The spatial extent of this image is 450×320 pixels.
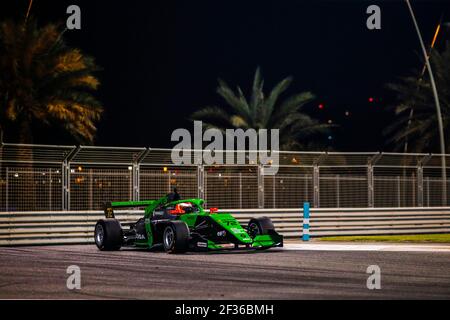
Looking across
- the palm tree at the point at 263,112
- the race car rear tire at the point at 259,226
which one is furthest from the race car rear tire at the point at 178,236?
the palm tree at the point at 263,112

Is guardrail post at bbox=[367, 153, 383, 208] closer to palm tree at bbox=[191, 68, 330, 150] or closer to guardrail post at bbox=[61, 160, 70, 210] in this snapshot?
guardrail post at bbox=[61, 160, 70, 210]

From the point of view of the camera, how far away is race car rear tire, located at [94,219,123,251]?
19.2m

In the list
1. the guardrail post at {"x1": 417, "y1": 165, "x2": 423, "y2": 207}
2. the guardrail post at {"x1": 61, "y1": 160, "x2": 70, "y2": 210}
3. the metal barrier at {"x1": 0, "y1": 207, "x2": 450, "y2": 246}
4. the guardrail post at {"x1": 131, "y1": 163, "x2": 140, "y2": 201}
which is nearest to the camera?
the metal barrier at {"x1": 0, "y1": 207, "x2": 450, "y2": 246}

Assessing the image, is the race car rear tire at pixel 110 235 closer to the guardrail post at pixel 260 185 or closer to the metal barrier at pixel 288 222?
the metal barrier at pixel 288 222

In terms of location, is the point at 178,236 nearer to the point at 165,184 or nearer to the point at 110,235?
the point at 110,235

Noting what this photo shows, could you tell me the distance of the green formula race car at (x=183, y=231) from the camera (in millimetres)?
18000

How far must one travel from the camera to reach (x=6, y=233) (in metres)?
21.4

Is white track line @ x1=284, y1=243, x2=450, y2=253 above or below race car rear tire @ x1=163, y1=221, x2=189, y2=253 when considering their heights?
below

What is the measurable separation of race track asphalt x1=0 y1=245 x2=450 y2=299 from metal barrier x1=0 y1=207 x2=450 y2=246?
1.80 meters

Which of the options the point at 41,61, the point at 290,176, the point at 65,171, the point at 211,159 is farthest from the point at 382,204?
the point at 41,61

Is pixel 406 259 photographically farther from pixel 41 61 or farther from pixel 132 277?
pixel 41 61

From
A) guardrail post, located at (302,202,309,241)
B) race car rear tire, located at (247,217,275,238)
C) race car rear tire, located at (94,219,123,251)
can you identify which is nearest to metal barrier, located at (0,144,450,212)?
guardrail post, located at (302,202,309,241)

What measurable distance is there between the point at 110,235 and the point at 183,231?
6.58 feet
